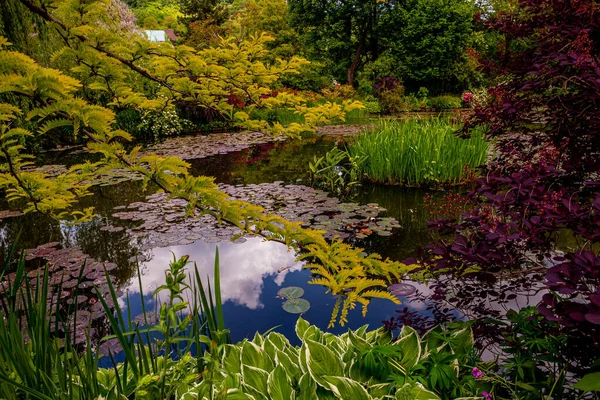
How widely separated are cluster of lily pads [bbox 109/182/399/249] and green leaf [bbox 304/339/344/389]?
2.17 meters

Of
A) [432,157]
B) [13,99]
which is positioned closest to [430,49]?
[432,157]

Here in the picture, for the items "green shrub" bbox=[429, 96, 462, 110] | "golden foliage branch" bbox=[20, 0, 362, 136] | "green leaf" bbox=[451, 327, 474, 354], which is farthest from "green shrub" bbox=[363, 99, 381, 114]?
"green leaf" bbox=[451, 327, 474, 354]

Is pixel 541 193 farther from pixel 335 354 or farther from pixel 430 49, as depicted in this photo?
pixel 430 49

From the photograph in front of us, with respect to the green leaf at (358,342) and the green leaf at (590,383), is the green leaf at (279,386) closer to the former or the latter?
the green leaf at (358,342)

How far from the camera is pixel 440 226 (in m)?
2.11

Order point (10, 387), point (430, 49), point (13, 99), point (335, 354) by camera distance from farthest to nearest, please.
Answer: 1. point (430, 49)
2. point (13, 99)
3. point (335, 354)
4. point (10, 387)

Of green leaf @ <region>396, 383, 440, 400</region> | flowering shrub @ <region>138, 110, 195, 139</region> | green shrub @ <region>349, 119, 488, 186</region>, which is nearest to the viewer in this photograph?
green leaf @ <region>396, 383, 440, 400</region>

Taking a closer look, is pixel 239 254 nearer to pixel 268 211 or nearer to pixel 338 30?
pixel 268 211

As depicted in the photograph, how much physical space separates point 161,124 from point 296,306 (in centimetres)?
1070

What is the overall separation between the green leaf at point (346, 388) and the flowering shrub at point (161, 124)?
11377 mm

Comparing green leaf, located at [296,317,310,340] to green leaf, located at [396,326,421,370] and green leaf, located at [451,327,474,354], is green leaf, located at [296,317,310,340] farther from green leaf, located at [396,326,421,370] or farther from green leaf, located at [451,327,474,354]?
green leaf, located at [451,327,474,354]

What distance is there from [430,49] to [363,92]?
3.91 m

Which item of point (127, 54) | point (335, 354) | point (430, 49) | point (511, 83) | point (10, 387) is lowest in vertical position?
point (335, 354)

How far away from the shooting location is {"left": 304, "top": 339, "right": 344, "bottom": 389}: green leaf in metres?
1.83
